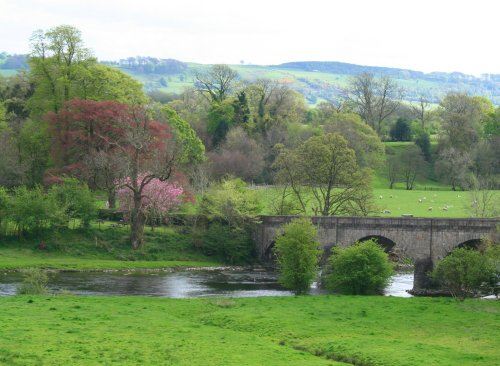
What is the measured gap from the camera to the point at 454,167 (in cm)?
12888

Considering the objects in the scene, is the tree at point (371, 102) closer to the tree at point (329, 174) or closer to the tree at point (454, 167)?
the tree at point (454, 167)

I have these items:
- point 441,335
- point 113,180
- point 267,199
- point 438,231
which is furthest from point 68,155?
point 441,335

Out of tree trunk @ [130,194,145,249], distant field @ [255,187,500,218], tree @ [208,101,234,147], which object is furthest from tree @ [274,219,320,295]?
tree @ [208,101,234,147]

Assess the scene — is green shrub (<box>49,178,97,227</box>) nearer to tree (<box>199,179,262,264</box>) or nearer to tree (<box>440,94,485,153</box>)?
tree (<box>199,179,262,264</box>)

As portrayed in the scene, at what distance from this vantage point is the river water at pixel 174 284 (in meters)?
65.2

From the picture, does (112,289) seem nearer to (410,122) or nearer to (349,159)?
(349,159)

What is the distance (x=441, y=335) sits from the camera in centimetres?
4675

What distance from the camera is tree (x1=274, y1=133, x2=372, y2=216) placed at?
91.4 m

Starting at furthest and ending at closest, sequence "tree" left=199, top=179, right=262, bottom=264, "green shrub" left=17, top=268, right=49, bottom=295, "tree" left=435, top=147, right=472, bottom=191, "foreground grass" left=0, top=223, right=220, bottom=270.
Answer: "tree" left=435, top=147, right=472, bottom=191 → "tree" left=199, top=179, right=262, bottom=264 → "foreground grass" left=0, top=223, right=220, bottom=270 → "green shrub" left=17, top=268, right=49, bottom=295

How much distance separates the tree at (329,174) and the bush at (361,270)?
2667 cm

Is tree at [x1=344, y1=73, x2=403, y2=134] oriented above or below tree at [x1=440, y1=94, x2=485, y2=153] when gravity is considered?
above

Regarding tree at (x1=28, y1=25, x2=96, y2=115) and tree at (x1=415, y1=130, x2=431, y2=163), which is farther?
tree at (x1=415, y1=130, x2=431, y2=163)

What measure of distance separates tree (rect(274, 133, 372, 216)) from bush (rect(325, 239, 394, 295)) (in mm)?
26668

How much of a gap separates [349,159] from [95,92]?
28.6 metres
